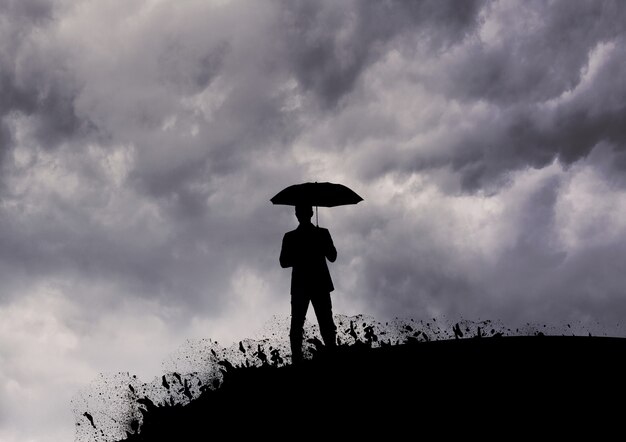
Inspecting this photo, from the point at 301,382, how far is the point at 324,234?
2.38m

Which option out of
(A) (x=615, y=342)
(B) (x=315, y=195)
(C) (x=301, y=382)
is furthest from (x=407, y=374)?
(A) (x=615, y=342)

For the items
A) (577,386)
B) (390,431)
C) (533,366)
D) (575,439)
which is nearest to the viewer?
(575,439)

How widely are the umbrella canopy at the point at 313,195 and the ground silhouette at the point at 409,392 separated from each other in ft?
7.45

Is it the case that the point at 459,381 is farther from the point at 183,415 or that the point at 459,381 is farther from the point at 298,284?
the point at 183,415

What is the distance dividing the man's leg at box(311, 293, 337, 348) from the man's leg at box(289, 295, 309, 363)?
17cm

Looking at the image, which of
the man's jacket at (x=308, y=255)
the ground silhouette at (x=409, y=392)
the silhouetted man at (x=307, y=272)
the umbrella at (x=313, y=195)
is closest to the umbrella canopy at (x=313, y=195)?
the umbrella at (x=313, y=195)

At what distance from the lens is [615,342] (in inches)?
400

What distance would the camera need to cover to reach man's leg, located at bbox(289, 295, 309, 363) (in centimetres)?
1016

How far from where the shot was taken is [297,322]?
10227mm

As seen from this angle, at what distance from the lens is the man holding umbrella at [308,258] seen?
10.1 meters

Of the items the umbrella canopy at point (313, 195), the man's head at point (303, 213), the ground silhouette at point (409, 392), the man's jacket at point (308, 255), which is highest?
the umbrella canopy at point (313, 195)

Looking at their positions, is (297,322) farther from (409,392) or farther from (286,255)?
(409,392)

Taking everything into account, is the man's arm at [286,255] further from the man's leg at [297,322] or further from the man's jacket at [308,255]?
Answer: the man's leg at [297,322]

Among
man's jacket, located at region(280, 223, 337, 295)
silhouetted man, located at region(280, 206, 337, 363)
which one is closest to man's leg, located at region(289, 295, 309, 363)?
silhouetted man, located at region(280, 206, 337, 363)
